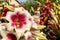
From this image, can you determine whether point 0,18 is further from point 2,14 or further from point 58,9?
point 58,9

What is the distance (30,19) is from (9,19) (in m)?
0.21

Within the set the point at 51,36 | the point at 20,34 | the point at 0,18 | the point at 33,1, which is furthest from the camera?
the point at 33,1

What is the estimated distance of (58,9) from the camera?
4191mm

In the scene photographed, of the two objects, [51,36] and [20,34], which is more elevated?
[20,34]

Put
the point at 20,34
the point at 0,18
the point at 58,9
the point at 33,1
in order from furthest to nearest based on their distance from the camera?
the point at 33,1, the point at 58,9, the point at 0,18, the point at 20,34

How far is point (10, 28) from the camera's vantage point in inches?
96.1


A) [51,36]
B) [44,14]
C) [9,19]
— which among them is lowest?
[51,36]

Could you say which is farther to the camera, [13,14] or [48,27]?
[48,27]

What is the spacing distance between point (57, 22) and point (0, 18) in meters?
1.19

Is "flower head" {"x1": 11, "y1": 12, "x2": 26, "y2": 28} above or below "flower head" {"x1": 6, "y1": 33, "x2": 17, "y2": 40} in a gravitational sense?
above

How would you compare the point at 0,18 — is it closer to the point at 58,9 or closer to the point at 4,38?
the point at 4,38

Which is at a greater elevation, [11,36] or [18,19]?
[18,19]

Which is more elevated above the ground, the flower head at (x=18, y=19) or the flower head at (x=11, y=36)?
the flower head at (x=18, y=19)

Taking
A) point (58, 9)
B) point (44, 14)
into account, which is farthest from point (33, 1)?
Result: point (44, 14)
